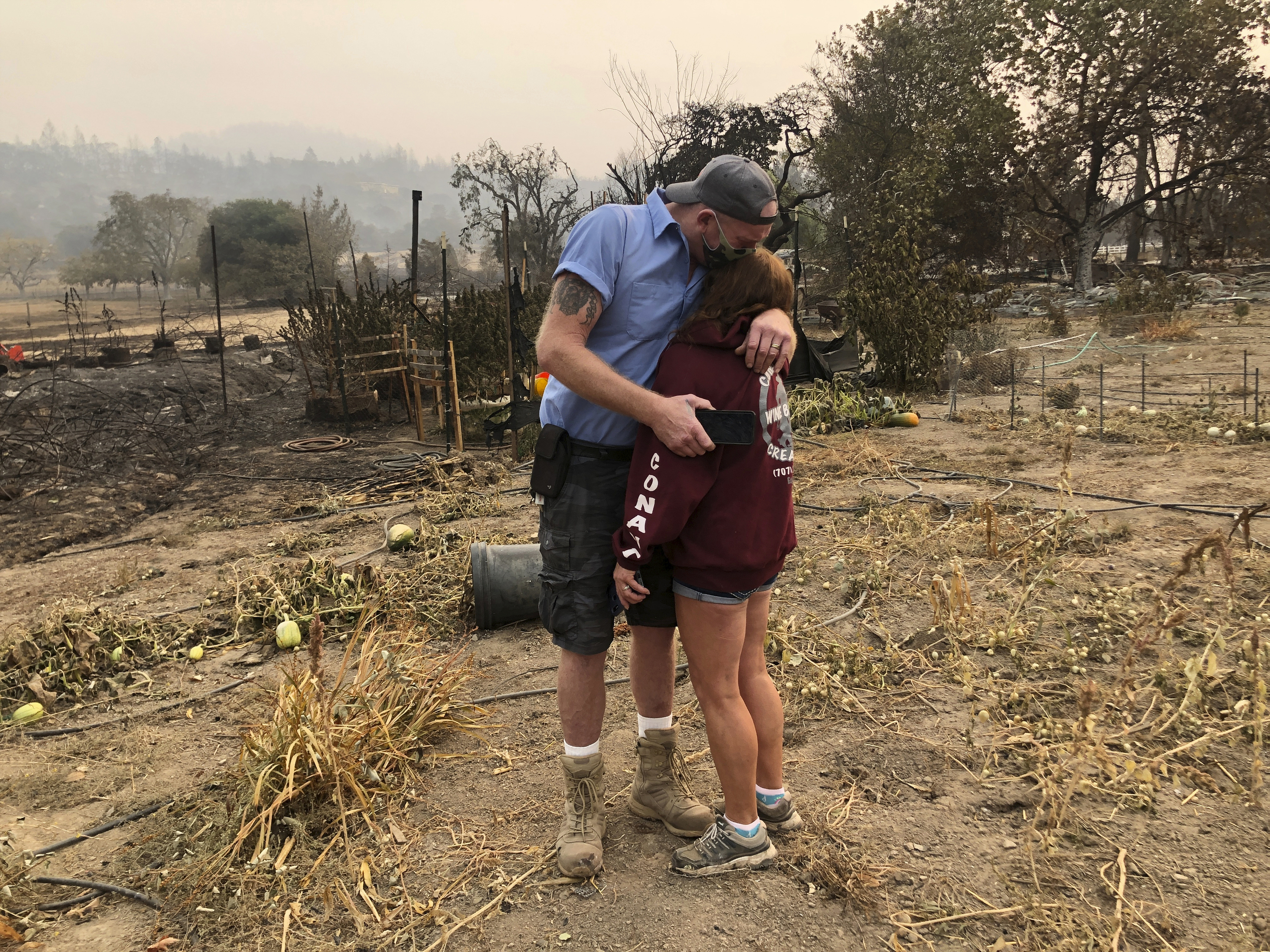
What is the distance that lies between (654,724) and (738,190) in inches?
59.8

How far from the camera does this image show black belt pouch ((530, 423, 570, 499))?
224 centimetres

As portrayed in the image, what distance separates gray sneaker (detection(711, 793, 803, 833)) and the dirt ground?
0.21ft

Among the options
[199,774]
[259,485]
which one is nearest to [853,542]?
[199,774]

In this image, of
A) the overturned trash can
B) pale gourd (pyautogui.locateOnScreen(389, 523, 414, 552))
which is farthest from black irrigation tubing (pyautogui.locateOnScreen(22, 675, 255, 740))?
pale gourd (pyautogui.locateOnScreen(389, 523, 414, 552))

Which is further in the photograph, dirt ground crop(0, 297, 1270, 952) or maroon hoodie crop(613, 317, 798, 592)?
dirt ground crop(0, 297, 1270, 952)

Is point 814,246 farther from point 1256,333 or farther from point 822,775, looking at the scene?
point 822,775

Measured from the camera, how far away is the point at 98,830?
2.69 m

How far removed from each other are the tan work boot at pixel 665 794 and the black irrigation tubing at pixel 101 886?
1385 mm

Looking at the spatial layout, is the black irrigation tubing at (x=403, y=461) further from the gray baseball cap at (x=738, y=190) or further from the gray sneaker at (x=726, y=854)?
the gray baseball cap at (x=738, y=190)

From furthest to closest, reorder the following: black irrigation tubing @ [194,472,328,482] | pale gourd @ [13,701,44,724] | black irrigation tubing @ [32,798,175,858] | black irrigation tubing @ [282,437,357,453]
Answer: black irrigation tubing @ [282,437,357,453], black irrigation tubing @ [194,472,328,482], pale gourd @ [13,701,44,724], black irrigation tubing @ [32,798,175,858]

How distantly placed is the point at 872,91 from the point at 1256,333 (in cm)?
1404

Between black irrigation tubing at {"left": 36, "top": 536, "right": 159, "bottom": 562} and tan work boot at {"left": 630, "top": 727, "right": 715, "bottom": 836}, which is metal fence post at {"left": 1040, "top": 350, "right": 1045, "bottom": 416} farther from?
black irrigation tubing at {"left": 36, "top": 536, "right": 159, "bottom": 562}

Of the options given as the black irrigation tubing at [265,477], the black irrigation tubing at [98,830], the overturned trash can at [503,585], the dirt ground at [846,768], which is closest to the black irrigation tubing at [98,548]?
the dirt ground at [846,768]

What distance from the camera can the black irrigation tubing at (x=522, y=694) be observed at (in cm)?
346
